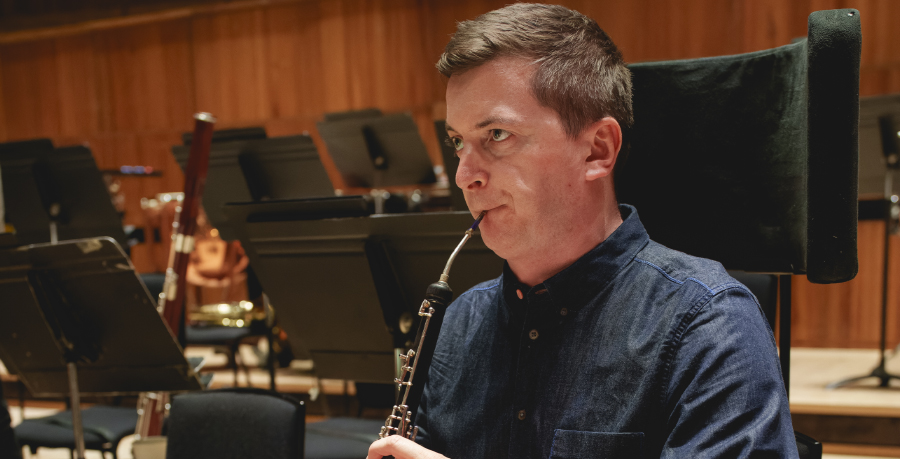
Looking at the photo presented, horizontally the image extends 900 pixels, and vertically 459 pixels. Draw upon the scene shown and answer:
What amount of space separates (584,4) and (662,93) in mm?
4764

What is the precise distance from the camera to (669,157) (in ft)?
4.11

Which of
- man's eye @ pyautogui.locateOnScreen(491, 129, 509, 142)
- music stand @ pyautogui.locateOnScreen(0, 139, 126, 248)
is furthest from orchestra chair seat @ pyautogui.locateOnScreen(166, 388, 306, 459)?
music stand @ pyautogui.locateOnScreen(0, 139, 126, 248)

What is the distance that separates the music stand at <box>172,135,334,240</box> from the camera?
10.2 ft

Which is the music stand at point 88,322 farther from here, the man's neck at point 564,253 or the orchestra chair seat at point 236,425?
the man's neck at point 564,253

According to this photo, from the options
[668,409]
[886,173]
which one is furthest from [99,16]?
[668,409]

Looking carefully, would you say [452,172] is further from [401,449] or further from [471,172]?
[401,449]

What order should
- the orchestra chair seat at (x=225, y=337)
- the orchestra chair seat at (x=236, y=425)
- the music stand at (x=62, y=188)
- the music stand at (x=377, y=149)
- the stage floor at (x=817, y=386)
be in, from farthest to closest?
the orchestra chair seat at (x=225, y=337)
the music stand at (x=377, y=149)
the music stand at (x=62, y=188)
the stage floor at (x=817, y=386)
the orchestra chair seat at (x=236, y=425)

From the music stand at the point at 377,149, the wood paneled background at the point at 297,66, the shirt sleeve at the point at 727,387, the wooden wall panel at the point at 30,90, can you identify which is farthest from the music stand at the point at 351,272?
the wooden wall panel at the point at 30,90

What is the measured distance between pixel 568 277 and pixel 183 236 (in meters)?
1.83

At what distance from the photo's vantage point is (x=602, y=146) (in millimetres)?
1047

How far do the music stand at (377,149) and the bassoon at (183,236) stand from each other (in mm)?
1434

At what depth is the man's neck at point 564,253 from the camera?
1045 millimetres

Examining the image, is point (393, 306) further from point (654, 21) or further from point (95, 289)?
point (654, 21)

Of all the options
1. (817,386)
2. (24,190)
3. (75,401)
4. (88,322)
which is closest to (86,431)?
(75,401)
